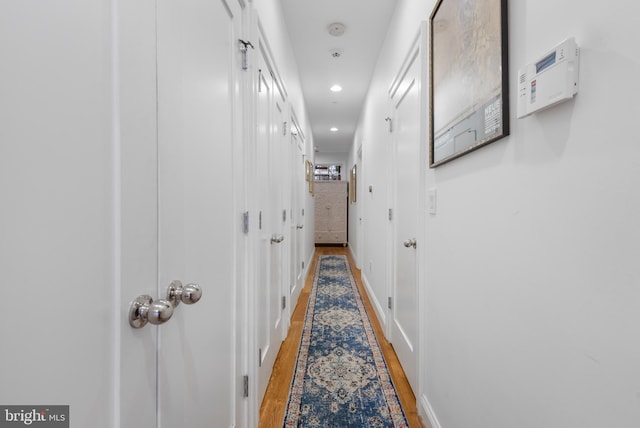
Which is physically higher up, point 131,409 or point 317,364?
point 131,409

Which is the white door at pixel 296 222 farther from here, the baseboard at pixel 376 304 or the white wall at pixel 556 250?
the white wall at pixel 556 250

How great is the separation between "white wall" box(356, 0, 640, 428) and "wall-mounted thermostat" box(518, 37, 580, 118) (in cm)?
2

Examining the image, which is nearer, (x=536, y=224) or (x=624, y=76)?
(x=624, y=76)

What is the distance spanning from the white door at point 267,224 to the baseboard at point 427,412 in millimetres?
853

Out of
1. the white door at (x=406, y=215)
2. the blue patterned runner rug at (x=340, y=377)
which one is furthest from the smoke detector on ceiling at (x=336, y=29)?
the blue patterned runner rug at (x=340, y=377)

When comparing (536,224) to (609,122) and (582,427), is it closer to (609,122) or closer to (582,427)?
(609,122)

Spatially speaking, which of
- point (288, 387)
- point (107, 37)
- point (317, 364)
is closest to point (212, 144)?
point (107, 37)

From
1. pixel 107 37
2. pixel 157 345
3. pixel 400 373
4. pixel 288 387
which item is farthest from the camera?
pixel 400 373

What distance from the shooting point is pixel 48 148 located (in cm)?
42

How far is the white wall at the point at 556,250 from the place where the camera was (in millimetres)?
514

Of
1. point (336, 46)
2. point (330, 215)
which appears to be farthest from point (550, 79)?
point (330, 215)

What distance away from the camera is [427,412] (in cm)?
146

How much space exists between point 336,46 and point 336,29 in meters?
0.29

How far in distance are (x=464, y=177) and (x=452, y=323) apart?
0.60m
